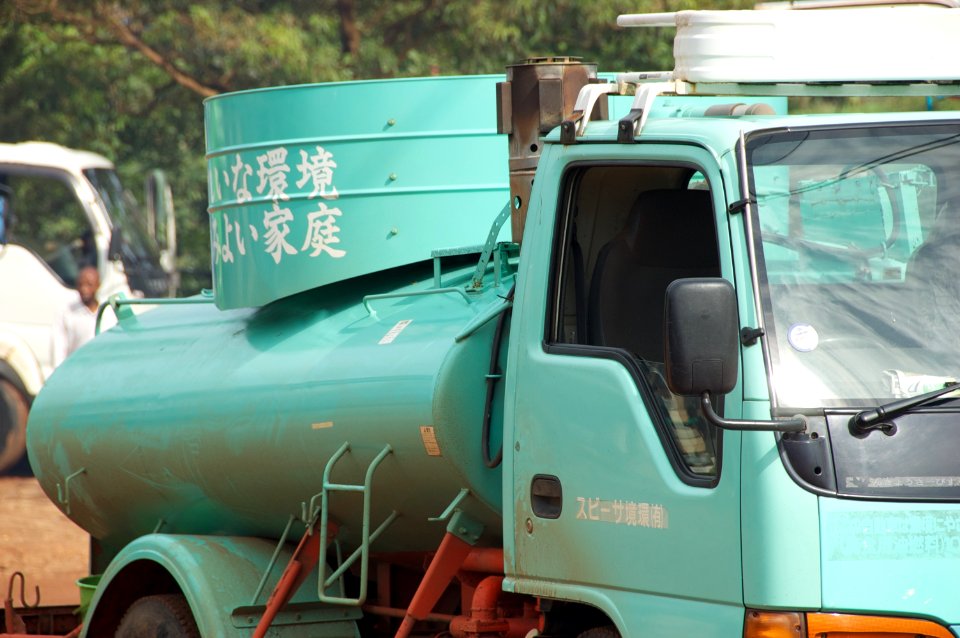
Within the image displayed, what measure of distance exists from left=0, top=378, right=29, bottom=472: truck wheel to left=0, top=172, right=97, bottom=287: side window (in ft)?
4.09

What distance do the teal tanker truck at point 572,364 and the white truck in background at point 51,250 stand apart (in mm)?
8553

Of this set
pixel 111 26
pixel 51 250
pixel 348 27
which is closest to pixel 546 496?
pixel 51 250

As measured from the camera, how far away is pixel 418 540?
5.27 metres

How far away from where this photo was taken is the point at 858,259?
379cm

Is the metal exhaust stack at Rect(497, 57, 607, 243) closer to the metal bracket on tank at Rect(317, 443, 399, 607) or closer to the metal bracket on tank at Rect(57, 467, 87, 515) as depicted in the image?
the metal bracket on tank at Rect(317, 443, 399, 607)

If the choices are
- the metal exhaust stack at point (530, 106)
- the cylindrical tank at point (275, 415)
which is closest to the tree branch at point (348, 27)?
the cylindrical tank at point (275, 415)

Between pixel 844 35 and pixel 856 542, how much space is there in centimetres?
153

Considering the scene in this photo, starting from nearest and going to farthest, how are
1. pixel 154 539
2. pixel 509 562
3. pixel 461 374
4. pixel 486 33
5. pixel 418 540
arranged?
1. pixel 509 562
2. pixel 461 374
3. pixel 418 540
4. pixel 154 539
5. pixel 486 33

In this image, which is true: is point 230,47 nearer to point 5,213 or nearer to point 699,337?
point 5,213

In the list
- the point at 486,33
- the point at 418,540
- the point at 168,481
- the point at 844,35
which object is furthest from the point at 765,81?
the point at 486,33

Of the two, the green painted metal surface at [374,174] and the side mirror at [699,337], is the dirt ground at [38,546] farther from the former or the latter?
the side mirror at [699,337]

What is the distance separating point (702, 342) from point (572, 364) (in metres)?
0.73

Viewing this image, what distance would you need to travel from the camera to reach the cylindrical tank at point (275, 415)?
4.81 meters

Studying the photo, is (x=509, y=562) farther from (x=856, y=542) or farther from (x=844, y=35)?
(x=844, y=35)
